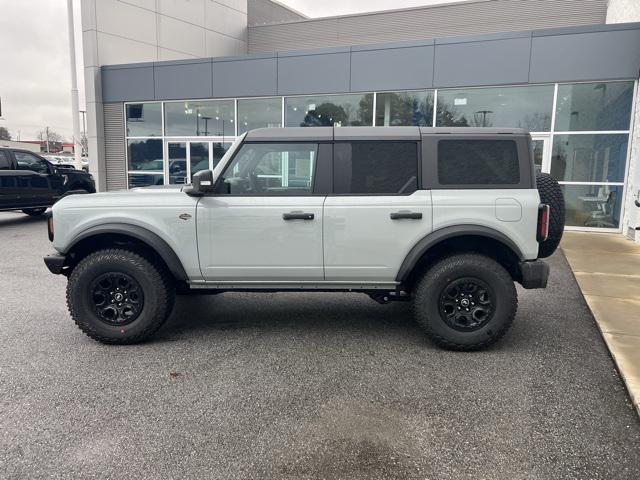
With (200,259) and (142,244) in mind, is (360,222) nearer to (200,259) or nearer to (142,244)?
(200,259)

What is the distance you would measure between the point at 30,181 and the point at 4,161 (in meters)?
0.74

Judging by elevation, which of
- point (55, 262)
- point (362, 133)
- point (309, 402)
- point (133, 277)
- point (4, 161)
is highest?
point (362, 133)

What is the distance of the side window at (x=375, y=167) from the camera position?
419cm

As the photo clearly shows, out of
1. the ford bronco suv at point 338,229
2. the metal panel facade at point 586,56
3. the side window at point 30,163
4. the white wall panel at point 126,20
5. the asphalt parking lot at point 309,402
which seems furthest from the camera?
the white wall panel at point 126,20

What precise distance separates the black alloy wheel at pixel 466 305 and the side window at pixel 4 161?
12124 millimetres

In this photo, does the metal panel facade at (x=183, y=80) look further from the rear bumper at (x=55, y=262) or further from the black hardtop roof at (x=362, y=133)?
the rear bumper at (x=55, y=262)

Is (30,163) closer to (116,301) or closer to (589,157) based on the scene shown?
(116,301)

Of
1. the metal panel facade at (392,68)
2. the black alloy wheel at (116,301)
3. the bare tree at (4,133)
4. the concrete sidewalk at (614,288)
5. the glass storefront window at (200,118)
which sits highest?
the bare tree at (4,133)

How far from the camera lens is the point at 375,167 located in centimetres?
423

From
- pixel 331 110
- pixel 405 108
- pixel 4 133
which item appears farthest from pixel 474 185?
pixel 4 133

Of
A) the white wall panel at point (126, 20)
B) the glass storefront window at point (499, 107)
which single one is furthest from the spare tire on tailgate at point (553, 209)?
the white wall panel at point (126, 20)

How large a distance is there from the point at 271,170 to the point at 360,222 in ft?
3.14

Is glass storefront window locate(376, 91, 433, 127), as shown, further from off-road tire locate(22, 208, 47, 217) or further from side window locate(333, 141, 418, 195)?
off-road tire locate(22, 208, 47, 217)

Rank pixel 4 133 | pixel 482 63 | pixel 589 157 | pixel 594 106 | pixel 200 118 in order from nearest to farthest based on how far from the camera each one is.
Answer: pixel 594 106, pixel 589 157, pixel 482 63, pixel 200 118, pixel 4 133
